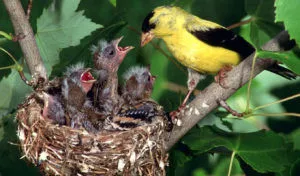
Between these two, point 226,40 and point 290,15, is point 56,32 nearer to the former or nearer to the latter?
point 226,40

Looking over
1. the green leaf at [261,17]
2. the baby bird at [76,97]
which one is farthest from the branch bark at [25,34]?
the green leaf at [261,17]

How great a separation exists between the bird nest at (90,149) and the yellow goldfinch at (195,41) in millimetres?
524

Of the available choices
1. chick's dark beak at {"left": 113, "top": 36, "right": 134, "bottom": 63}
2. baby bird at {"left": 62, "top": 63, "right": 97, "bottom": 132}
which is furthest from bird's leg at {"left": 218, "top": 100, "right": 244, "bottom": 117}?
chick's dark beak at {"left": 113, "top": 36, "right": 134, "bottom": 63}

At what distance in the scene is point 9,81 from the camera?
13.5ft

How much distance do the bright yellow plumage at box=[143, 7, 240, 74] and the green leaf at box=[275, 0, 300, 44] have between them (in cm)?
147

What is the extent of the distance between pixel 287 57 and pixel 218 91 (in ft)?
1.94

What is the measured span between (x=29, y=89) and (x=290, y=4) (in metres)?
2.20

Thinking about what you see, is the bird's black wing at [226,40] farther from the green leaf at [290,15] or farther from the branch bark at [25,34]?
the green leaf at [290,15]

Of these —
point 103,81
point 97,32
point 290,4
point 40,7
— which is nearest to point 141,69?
point 103,81

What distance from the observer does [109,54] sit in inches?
178

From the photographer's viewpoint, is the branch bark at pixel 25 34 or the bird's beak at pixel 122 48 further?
the bird's beak at pixel 122 48

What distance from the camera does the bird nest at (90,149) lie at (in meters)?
3.62

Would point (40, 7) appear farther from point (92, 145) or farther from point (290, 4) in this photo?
point (290, 4)

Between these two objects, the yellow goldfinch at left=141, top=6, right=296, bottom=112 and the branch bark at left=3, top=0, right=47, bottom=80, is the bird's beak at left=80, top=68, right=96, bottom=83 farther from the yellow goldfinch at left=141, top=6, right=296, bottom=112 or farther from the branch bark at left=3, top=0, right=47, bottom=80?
the branch bark at left=3, top=0, right=47, bottom=80
